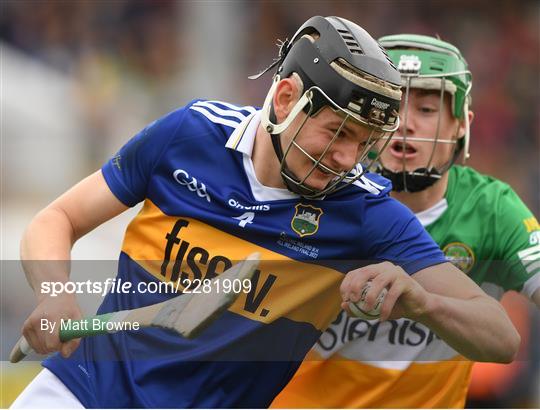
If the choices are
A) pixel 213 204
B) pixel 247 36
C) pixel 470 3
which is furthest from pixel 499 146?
pixel 213 204

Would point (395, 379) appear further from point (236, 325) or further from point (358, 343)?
point (236, 325)

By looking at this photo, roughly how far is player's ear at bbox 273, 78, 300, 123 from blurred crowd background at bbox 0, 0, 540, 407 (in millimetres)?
3490

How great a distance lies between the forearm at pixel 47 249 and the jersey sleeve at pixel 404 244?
2.93 feet

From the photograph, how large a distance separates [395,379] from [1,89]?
4865mm

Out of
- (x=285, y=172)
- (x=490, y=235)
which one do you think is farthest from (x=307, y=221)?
(x=490, y=235)

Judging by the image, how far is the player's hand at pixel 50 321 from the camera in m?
3.04

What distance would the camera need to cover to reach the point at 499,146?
30.0 feet

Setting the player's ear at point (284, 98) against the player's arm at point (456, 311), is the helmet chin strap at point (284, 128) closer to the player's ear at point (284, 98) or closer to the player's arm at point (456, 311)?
the player's ear at point (284, 98)

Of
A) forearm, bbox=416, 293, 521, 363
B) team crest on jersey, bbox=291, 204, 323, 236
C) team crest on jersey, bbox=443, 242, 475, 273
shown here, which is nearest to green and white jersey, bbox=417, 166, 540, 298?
team crest on jersey, bbox=443, 242, 475, 273

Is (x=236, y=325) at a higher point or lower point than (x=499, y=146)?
higher

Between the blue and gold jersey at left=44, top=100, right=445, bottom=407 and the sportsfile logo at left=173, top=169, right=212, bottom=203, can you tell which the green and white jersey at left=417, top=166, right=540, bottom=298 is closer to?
the blue and gold jersey at left=44, top=100, right=445, bottom=407

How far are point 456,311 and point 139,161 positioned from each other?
1034 millimetres

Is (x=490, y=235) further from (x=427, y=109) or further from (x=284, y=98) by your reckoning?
(x=284, y=98)

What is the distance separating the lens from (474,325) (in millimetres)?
3082
